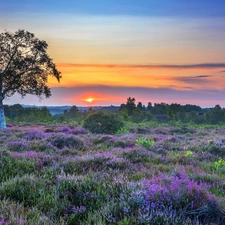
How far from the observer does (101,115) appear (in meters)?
23.2

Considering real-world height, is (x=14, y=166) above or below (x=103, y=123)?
below

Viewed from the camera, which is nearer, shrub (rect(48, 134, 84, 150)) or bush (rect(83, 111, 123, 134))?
shrub (rect(48, 134, 84, 150))

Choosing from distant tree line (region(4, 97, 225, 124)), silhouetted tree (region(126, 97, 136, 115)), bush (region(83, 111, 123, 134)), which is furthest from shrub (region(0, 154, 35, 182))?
silhouetted tree (region(126, 97, 136, 115))

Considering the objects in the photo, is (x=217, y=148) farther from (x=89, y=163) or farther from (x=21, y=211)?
(x=21, y=211)

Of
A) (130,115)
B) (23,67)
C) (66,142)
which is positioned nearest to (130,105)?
(130,115)

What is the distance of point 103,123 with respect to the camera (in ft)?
74.0

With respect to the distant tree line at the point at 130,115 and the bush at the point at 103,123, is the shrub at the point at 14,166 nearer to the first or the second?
the bush at the point at 103,123

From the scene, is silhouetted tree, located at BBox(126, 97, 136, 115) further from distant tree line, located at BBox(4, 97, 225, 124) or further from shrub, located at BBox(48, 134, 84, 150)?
shrub, located at BBox(48, 134, 84, 150)

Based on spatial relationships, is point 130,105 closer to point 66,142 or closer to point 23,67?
point 23,67

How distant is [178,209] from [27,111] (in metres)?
78.1

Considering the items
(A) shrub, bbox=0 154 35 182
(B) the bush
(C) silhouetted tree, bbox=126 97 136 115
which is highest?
(C) silhouetted tree, bbox=126 97 136 115

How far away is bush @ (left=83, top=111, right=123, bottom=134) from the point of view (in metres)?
22.3

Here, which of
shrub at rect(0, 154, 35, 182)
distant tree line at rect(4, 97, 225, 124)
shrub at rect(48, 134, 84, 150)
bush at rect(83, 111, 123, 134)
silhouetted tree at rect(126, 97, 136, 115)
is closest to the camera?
shrub at rect(0, 154, 35, 182)

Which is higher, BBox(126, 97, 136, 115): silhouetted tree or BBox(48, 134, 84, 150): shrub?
BBox(126, 97, 136, 115): silhouetted tree
